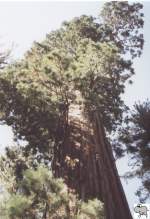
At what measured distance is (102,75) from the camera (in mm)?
9656

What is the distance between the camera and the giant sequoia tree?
9031mm

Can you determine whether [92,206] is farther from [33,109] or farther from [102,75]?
[33,109]

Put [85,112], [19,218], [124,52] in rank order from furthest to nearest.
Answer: [124,52], [85,112], [19,218]

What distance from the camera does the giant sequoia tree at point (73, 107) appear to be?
356 inches

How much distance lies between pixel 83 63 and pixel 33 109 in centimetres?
285

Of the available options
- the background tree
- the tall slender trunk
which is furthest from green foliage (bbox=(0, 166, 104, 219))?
the tall slender trunk

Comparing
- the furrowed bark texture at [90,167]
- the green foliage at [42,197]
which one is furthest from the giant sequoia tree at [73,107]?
the green foliage at [42,197]

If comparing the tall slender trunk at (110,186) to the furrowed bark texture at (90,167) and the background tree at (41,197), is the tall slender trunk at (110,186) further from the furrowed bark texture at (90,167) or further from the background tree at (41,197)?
the background tree at (41,197)

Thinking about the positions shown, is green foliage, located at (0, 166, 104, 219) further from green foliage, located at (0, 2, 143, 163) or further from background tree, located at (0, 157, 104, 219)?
green foliage, located at (0, 2, 143, 163)

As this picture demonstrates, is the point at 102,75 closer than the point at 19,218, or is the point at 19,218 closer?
the point at 19,218

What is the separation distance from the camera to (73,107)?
11.2 m

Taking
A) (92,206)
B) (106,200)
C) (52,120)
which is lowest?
(92,206)

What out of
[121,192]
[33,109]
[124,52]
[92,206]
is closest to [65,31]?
[124,52]

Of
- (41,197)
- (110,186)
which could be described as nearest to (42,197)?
(41,197)
